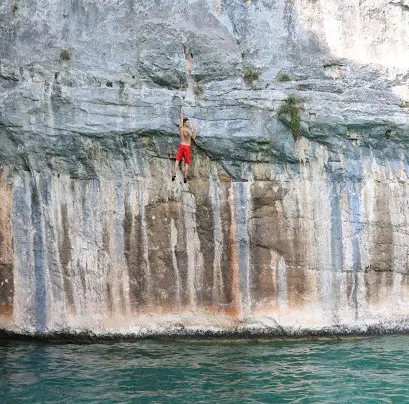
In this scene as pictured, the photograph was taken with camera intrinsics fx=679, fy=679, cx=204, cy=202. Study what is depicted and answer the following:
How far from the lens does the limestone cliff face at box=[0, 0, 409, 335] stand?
12633 millimetres

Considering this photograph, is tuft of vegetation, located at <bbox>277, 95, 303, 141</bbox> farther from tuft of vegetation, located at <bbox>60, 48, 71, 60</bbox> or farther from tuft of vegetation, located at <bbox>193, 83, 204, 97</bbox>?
tuft of vegetation, located at <bbox>60, 48, 71, 60</bbox>

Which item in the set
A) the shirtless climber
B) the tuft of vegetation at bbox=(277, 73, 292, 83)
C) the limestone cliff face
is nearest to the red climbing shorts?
the shirtless climber

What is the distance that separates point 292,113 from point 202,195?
227cm

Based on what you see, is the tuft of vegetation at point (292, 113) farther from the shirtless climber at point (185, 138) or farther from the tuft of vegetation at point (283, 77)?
the shirtless climber at point (185, 138)

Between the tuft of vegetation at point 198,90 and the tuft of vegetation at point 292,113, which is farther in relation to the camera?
the tuft of vegetation at point 198,90

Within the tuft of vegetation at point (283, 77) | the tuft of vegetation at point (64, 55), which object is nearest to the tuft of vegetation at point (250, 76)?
the tuft of vegetation at point (283, 77)

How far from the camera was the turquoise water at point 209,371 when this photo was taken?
966cm

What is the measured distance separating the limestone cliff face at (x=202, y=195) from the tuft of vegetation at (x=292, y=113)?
4 centimetres

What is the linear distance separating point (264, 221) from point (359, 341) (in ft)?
9.21

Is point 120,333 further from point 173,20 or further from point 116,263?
point 173,20

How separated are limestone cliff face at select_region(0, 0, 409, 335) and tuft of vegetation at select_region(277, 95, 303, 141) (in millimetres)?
37

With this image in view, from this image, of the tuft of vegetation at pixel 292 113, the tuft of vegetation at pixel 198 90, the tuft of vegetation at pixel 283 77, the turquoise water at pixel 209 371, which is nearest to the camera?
the turquoise water at pixel 209 371

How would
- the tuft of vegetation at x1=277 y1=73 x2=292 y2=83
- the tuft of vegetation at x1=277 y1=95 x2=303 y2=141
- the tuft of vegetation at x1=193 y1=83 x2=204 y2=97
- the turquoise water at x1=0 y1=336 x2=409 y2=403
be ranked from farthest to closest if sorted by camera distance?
the tuft of vegetation at x1=277 y1=73 x2=292 y2=83 < the tuft of vegetation at x1=193 y1=83 x2=204 y2=97 < the tuft of vegetation at x1=277 y1=95 x2=303 y2=141 < the turquoise water at x1=0 y1=336 x2=409 y2=403

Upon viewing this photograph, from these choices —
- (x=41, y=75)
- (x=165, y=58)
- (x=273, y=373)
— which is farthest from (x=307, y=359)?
(x=41, y=75)
